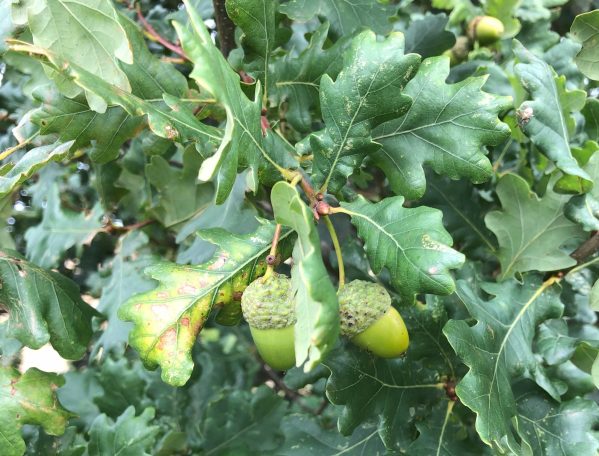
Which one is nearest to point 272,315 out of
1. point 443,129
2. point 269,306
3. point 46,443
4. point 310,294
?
point 269,306

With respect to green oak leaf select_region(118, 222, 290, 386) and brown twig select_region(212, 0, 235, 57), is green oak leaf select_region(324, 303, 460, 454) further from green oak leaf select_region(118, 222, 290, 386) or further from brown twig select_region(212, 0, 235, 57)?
brown twig select_region(212, 0, 235, 57)

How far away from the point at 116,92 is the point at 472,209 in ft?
2.93

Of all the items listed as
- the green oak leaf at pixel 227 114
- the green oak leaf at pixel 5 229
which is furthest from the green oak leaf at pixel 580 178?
the green oak leaf at pixel 5 229

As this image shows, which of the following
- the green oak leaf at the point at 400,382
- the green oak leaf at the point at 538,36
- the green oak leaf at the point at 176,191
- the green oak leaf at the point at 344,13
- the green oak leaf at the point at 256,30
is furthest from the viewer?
the green oak leaf at the point at 538,36

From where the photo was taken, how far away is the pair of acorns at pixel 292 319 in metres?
0.91

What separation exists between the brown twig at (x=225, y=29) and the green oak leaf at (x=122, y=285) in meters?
0.51

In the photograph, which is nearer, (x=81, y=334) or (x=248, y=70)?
(x=248, y=70)

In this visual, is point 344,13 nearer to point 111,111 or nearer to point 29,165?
point 111,111

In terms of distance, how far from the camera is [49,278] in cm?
127

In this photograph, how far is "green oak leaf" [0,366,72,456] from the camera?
1.12 metres

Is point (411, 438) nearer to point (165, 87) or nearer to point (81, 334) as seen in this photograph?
point (81, 334)

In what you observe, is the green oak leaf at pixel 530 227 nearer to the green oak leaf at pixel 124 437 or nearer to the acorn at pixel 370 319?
the acorn at pixel 370 319

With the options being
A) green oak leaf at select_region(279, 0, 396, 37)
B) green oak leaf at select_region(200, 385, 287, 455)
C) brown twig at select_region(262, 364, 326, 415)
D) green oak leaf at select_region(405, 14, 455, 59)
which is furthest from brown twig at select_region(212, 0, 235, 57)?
brown twig at select_region(262, 364, 326, 415)

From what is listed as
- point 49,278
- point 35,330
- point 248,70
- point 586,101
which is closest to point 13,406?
point 35,330
